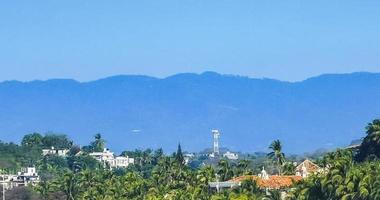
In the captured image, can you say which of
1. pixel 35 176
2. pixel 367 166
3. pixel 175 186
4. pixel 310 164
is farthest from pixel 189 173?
pixel 35 176

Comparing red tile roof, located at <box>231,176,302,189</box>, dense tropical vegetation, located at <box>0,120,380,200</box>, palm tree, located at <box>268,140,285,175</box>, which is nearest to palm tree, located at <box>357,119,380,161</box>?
dense tropical vegetation, located at <box>0,120,380,200</box>

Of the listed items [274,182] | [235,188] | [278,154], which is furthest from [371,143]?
[278,154]

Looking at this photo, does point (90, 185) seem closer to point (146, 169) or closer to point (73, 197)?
point (73, 197)

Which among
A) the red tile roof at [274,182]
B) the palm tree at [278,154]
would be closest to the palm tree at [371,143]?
the red tile roof at [274,182]

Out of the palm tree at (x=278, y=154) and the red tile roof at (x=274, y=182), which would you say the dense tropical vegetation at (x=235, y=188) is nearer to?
the palm tree at (x=278, y=154)

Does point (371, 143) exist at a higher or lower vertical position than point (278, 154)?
lower

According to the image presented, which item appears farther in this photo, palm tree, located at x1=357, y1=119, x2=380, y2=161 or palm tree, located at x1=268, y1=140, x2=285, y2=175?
palm tree, located at x1=268, y1=140, x2=285, y2=175

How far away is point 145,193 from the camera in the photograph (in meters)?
97.2

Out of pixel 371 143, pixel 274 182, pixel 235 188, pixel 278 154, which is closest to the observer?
pixel 235 188

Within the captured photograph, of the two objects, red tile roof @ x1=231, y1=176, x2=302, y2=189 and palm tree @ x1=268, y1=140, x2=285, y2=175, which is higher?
palm tree @ x1=268, y1=140, x2=285, y2=175

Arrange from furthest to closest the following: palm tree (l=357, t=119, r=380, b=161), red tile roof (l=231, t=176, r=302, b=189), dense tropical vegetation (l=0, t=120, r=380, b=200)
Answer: palm tree (l=357, t=119, r=380, b=161) → red tile roof (l=231, t=176, r=302, b=189) → dense tropical vegetation (l=0, t=120, r=380, b=200)

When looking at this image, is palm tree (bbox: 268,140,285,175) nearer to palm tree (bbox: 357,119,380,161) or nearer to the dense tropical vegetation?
the dense tropical vegetation

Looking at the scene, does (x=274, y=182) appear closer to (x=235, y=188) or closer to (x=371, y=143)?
(x=235, y=188)

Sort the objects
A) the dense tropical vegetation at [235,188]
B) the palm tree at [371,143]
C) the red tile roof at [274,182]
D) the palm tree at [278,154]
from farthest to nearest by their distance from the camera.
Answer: the palm tree at [278,154] → the palm tree at [371,143] → the red tile roof at [274,182] → the dense tropical vegetation at [235,188]
